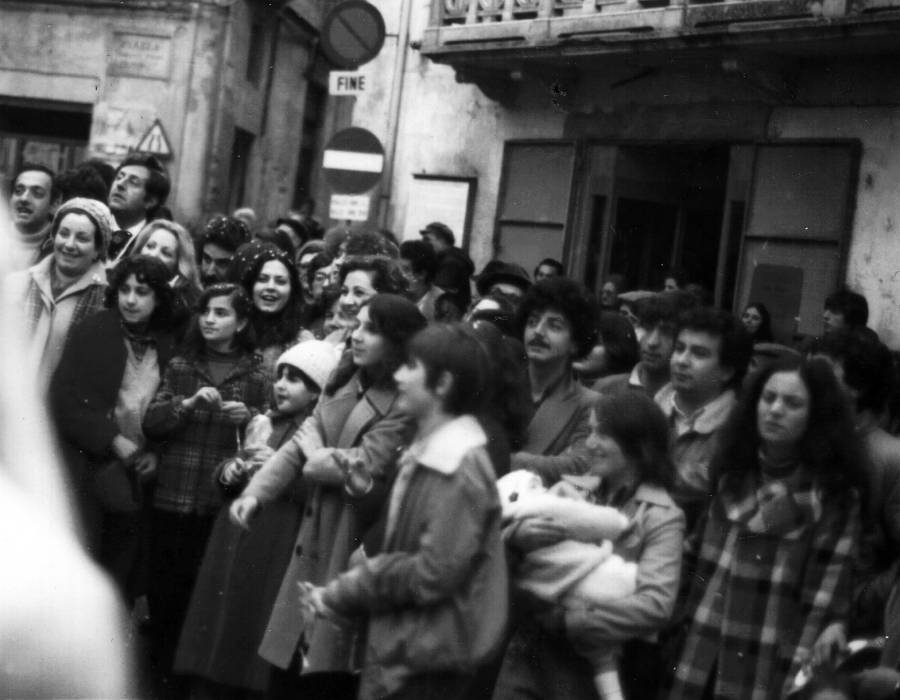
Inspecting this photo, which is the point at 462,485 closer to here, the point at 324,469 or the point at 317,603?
the point at 317,603

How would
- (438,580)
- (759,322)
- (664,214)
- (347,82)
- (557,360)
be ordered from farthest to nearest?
(664,214) < (347,82) < (759,322) < (557,360) < (438,580)

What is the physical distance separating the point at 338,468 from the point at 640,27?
1111 centimetres

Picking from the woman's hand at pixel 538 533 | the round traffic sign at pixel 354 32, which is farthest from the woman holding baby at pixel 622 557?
the round traffic sign at pixel 354 32

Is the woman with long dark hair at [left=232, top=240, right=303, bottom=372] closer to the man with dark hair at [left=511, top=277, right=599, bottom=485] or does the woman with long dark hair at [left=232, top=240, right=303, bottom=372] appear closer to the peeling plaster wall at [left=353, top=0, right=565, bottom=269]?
the man with dark hair at [left=511, top=277, right=599, bottom=485]

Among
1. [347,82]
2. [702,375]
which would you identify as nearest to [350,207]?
[347,82]

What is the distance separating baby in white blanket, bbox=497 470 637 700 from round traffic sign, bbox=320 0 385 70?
1011 centimetres

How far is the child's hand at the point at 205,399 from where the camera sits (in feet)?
25.7

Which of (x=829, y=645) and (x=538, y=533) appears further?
(x=538, y=533)

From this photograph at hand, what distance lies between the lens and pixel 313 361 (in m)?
7.41

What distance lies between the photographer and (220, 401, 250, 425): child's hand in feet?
26.0

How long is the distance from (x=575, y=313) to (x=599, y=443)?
1276 mm

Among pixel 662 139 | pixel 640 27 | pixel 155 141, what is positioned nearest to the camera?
pixel 640 27

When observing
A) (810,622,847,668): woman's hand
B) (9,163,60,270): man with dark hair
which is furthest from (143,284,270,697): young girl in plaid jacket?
(810,622,847,668): woman's hand

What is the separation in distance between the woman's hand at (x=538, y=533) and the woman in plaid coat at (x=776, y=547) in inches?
24.6
